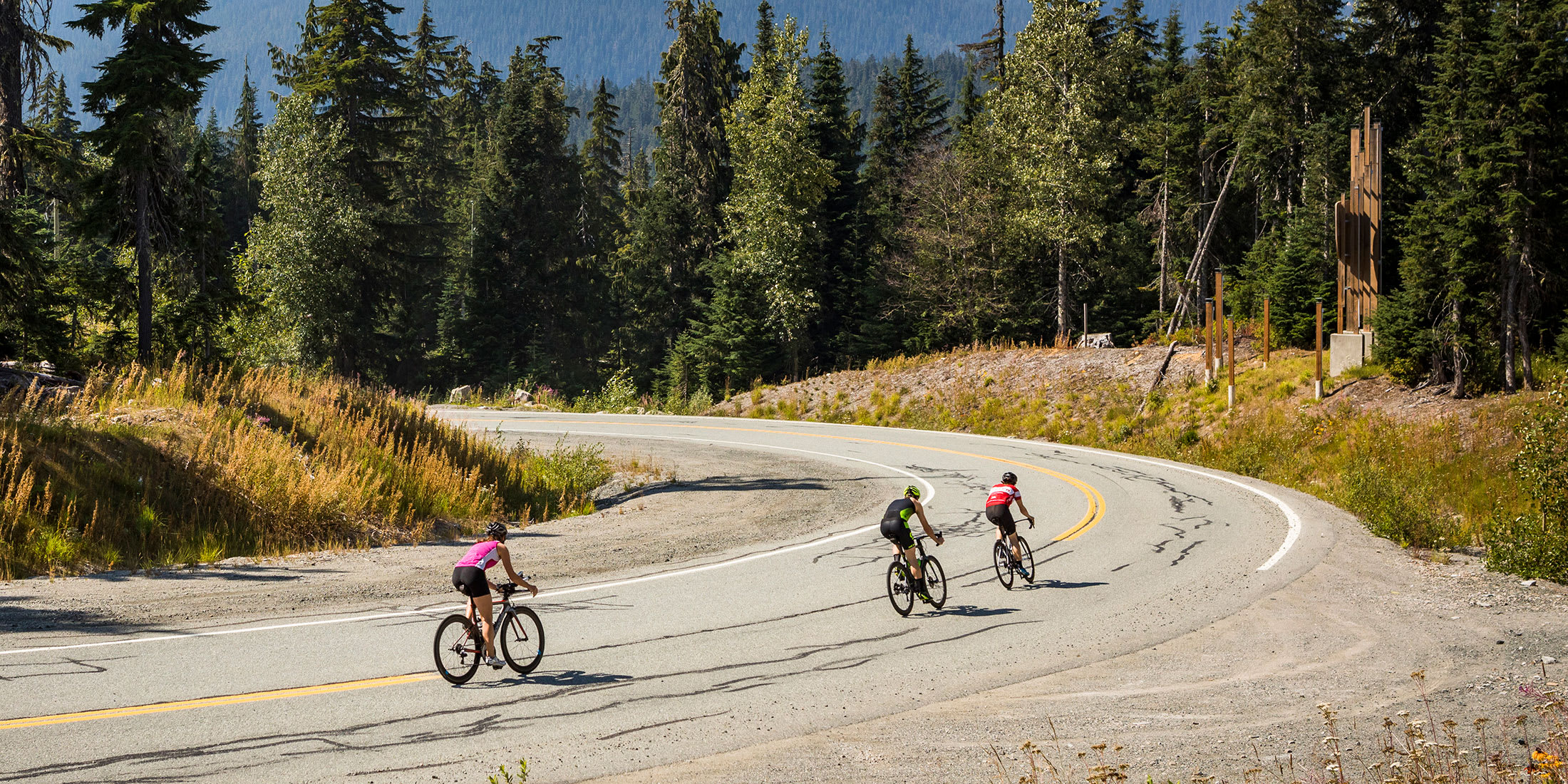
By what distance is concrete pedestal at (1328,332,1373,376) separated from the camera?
2602 cm

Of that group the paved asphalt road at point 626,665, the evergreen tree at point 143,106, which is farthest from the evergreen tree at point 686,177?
the paved asphalt road at point 626,665

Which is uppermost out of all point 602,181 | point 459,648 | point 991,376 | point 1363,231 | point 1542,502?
point 602,181

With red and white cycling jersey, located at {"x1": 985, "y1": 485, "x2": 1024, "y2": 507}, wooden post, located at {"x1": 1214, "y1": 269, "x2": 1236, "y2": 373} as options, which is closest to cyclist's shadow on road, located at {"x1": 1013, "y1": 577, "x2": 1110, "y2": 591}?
red and white cycling jersey, located at {"x1": 985, "y1": 485, "x2": 1024, "y2": 507}

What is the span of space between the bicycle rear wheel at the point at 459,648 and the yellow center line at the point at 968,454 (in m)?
9.62

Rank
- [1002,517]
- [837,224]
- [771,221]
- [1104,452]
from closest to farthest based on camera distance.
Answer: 1. [1002,517]
2. [1104,452]
3. [771,221]
4. [837,224]

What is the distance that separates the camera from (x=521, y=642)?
28.2 feet

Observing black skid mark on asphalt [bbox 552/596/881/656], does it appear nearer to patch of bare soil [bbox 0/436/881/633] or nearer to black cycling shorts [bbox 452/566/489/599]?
black cycling shorts [bbox 452/566/489/599]

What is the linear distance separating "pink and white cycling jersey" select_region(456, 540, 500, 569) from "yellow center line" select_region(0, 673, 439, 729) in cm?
96

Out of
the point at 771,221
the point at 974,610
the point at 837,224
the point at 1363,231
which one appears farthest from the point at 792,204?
the point at 974,610

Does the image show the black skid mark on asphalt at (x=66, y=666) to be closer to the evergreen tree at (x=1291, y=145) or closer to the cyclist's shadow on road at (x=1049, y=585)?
the cyclist's shadow on road at (x=1049, y=585)

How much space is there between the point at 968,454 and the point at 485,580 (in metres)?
19.6

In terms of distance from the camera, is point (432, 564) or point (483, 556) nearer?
point (483, 556)

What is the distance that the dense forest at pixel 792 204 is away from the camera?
22.2 meters

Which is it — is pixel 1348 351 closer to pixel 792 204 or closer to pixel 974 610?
pixel 974 610
